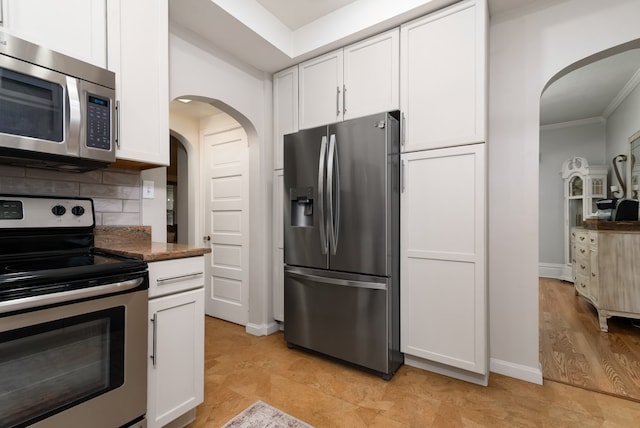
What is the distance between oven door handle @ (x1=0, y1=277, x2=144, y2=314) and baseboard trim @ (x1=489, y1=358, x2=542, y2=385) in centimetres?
238

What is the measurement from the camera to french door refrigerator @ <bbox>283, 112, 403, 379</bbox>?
211 cm

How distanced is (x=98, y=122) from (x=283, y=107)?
5.66 feet

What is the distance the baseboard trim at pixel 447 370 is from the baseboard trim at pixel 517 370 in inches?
8.1

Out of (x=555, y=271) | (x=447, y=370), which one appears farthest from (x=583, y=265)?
(x=447, y=370)

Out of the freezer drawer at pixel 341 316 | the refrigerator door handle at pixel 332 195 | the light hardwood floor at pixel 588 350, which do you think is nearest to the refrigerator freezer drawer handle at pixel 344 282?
the freezer drawer at pixel 341 316

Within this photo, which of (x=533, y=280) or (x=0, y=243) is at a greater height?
(x=0, y=243)

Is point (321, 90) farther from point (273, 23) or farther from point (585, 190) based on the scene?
point (585, 190)

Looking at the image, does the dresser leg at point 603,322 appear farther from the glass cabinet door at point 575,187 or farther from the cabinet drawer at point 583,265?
the glass cabinet door at point 575,187

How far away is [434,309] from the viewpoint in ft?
6.97

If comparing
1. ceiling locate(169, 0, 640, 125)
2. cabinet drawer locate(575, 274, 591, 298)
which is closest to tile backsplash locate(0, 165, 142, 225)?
ceiling locate(169, 0, 640, 125)

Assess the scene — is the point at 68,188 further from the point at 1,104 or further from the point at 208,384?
the point at 208,384

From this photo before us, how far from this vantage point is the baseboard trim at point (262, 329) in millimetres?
2926

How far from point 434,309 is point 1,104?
250cm

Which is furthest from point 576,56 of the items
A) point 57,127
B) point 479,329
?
point 57,127
